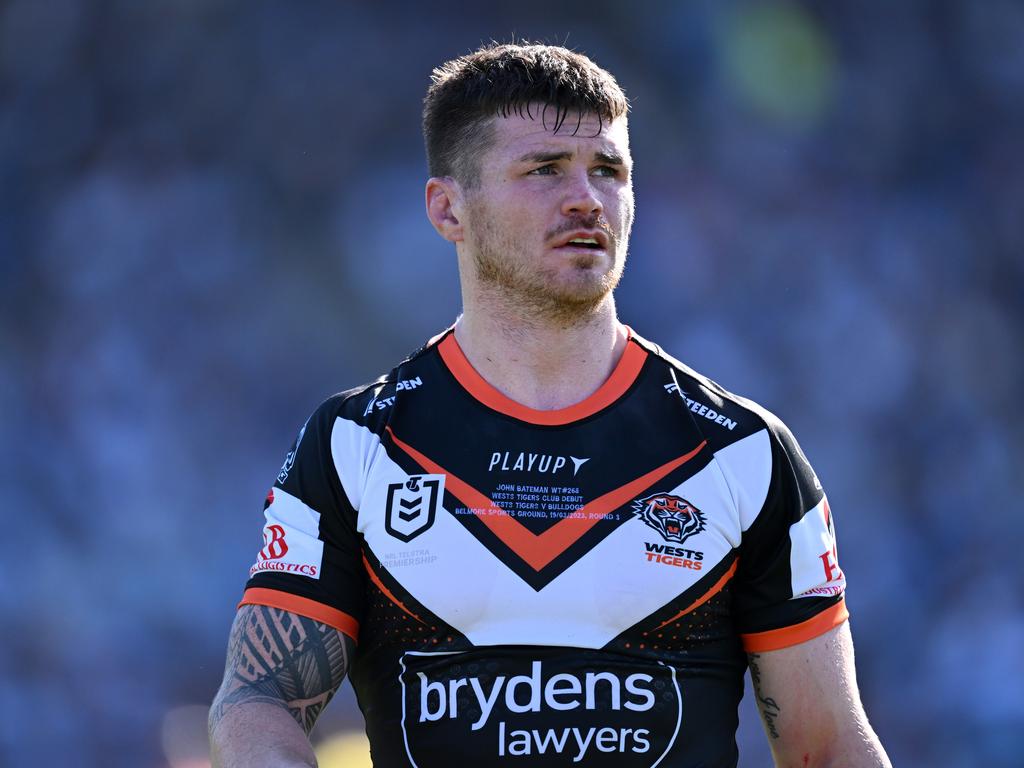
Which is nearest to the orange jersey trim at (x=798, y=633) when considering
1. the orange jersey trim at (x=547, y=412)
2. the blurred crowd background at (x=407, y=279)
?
the orange jersey trim at (x=547, y=412)

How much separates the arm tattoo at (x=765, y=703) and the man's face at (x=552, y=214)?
0.90 m

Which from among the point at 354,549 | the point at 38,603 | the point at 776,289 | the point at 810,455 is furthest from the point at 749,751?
the point at 354,549

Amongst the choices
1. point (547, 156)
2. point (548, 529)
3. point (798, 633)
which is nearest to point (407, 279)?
point (547, 156)

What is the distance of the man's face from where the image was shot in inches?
123

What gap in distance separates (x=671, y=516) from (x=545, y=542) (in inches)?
11.6

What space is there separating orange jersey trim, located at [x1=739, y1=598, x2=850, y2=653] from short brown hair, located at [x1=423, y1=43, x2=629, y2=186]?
1278 millimetres

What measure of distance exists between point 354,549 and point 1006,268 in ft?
→ 18.3

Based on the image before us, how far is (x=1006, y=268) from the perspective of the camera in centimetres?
756

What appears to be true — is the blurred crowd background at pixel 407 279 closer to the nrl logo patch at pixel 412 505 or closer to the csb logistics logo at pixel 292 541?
the csb logistics logo at pixel 292 541

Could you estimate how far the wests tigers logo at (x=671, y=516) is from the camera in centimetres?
302

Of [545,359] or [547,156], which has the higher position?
[547,156]

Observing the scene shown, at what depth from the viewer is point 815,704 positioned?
304cm

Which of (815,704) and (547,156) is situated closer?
(815,704)

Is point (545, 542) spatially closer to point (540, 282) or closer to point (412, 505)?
point (412, 505)
